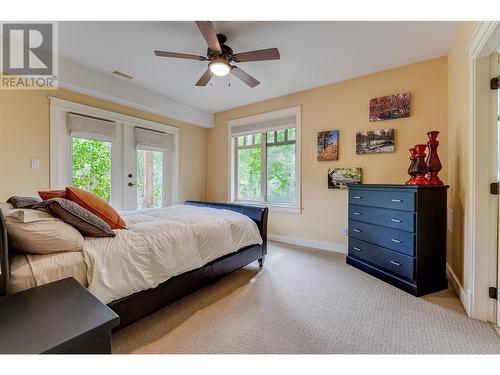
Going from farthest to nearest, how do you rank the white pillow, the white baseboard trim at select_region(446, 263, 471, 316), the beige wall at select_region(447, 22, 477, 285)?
the beige wall at select_region(447, 22, 477, 285) < the white baseboard trim at select_region(446, 263, 471, 316) < the white pillow

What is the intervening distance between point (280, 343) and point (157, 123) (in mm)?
3845

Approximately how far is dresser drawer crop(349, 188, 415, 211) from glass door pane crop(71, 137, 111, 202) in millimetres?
3513

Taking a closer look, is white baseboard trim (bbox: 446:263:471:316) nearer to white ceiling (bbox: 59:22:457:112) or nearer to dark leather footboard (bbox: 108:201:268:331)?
dark leather footboard (bbox: 108:201:268:331)

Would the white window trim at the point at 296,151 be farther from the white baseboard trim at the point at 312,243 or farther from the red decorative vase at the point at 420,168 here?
the red decorative vase at the point at 420,168

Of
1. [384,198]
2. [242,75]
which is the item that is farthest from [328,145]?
[242,75]

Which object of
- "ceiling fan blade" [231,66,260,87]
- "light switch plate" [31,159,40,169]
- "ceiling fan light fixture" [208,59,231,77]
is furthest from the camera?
"light switch plate" [31,159,40,169]

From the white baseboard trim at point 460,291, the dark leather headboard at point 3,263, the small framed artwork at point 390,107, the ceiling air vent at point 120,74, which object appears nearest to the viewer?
the dark leather headboard at point 3,263

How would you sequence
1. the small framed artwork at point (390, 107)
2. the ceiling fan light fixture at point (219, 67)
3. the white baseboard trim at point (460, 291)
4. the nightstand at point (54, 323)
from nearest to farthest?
the nightstand at point (54, 323) → the white baseboard trim at point (460, 291) → the ceiling fan light fixture at point (219, 67) → the small framed artwork at point (390, 107)

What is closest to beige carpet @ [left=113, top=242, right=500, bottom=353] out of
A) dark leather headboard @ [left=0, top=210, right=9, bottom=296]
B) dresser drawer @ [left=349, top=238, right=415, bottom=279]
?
dresser drawer @ [left=349, top=238, right=415, bottom=279]

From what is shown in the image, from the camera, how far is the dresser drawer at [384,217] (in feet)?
7.04

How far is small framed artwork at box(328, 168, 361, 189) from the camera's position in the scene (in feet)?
10.5

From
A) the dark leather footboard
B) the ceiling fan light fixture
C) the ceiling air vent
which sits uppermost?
the ceiling air vent

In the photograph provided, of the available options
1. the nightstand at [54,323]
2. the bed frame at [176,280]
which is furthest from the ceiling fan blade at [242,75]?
the nightstand at [54,323]

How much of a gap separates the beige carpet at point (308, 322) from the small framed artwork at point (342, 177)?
135 centimetres
